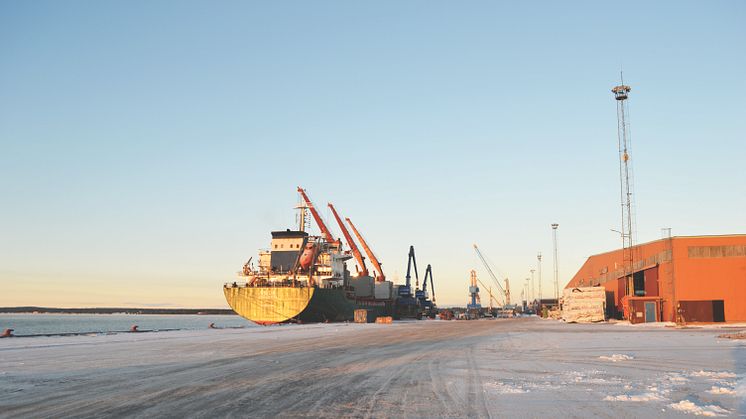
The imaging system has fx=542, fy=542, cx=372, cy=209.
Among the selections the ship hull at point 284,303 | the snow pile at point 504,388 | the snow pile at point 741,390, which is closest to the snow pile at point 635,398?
the snow pile at point 741,390

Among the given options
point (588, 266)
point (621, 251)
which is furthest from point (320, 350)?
point (588, 266)

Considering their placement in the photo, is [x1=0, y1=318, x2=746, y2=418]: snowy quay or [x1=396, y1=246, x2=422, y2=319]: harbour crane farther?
[x1=396, y1=246, x2=422, y2=319]: harbour crane

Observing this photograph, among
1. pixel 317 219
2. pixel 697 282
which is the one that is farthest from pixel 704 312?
pixel 317 219

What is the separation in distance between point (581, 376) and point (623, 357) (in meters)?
5.92

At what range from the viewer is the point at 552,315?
105375mm

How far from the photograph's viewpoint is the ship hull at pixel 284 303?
6769 cm

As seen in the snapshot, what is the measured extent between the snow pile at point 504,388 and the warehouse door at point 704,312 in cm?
4990

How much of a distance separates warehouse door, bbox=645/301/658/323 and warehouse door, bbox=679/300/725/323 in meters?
4.56

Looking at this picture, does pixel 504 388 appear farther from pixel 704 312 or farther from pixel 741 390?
pixel 704 312

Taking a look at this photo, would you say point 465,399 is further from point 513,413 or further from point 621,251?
point 621,251

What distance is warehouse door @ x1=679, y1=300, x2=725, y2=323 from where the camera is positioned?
5378 centimetres

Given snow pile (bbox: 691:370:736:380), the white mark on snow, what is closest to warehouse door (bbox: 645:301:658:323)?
snow pile (bbox: 691:370:736:380)

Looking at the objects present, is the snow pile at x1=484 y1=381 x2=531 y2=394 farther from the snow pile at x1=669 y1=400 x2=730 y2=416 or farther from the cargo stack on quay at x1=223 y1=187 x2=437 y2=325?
the cargo stack on quay at x1=223 y1=187 x2=437 y2=325

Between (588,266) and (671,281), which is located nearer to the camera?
(671,281)
